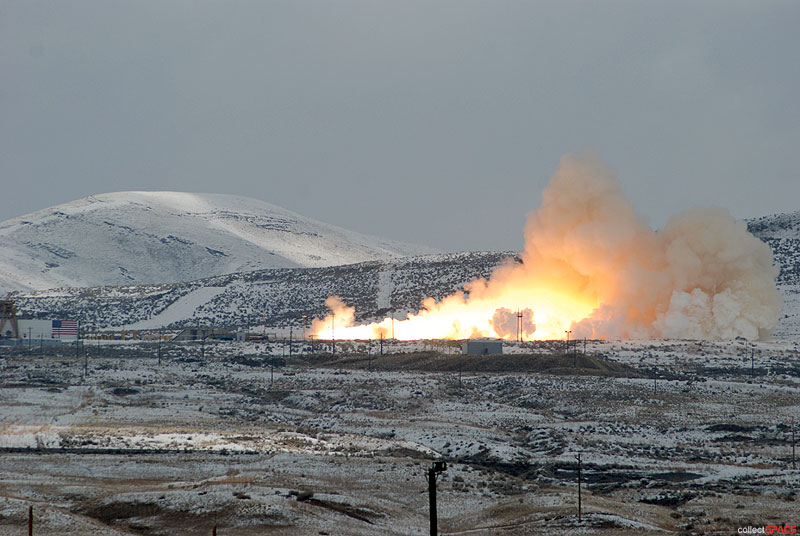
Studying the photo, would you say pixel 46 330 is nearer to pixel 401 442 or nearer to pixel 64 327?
pixel 64 327

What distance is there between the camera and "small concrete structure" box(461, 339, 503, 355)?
12119 centimetres

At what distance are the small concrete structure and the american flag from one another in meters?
75.0

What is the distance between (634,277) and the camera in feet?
412

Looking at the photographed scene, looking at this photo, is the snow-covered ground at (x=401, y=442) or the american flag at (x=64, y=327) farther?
the american flag at (x=64, y=327)

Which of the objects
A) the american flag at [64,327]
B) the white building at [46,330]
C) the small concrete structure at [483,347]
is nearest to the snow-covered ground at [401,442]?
the small concrete structure at [483,347]

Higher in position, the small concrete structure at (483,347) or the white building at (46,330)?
the white building at (46,330)

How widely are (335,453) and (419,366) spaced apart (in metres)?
52.3

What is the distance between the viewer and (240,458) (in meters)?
61.8

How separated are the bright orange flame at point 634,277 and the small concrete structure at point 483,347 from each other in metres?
13.1

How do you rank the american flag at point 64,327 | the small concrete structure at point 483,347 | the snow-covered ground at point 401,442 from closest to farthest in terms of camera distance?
the snow-covered ground at point 401,442 < the small concrete structure at point 483,347 < the american flag at point 64,327

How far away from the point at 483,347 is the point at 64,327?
7831cm

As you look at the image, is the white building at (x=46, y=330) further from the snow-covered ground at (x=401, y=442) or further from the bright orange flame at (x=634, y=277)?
the bright orange flame at (x=634, y=277)

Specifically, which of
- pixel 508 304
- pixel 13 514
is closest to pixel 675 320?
pixel 508 304

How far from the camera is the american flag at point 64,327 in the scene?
16762 centimetres
